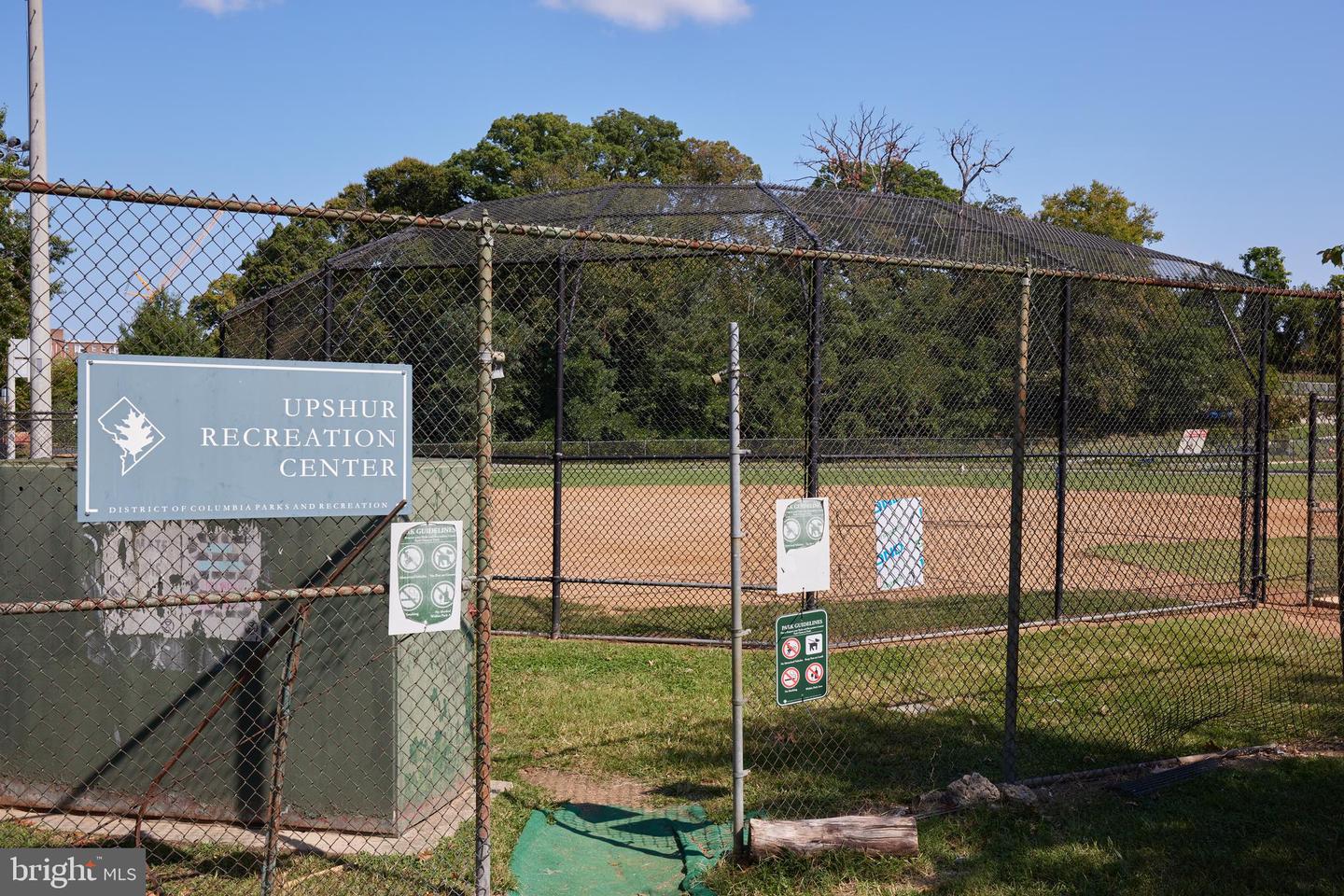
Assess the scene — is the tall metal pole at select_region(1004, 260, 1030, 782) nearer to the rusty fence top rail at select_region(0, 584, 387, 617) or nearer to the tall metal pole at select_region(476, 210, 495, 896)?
the tall metal pole at select_region(476, 210, 495, 896)

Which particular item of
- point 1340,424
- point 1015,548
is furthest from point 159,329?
point 1340,424

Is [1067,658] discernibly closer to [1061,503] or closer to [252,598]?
[1061,503]

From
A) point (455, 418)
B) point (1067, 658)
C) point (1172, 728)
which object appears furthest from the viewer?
point (455, 418)

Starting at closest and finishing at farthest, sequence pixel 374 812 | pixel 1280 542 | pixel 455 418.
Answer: pixel 374 812
pixel 455 418
pixel 1280 542

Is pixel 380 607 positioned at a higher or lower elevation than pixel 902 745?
higher

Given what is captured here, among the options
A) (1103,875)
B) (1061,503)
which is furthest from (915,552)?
(1061,503)

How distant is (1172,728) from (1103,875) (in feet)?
6.65

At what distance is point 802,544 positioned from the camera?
4.38 meters

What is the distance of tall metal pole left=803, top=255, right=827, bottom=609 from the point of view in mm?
7758

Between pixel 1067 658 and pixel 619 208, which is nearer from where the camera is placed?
pixel 1067 658

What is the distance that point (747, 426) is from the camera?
418 inches

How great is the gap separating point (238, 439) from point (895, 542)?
3.40 m

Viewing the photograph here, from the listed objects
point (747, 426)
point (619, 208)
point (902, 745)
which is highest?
point (619, 208)

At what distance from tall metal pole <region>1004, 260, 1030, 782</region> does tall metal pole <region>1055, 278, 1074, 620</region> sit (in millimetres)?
3848
